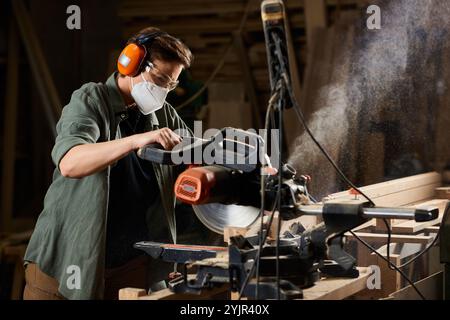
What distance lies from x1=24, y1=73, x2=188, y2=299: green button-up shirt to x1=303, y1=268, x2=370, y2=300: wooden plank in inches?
31.6

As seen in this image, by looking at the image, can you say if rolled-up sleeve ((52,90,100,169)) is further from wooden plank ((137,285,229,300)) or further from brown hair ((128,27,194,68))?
wooden plank ((137,285,229,300))

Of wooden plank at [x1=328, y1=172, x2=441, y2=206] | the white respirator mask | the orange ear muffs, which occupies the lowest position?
wooden plank at [x1=328, y1=172, x2=441, y2=206]

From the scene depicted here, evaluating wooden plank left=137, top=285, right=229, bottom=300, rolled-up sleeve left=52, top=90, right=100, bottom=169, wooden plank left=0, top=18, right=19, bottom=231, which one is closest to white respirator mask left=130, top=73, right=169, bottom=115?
rolled-up sleeve left=52, top=90, right=100, bottom=169

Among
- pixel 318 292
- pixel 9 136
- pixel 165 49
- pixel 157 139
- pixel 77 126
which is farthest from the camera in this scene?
pixel 9 136

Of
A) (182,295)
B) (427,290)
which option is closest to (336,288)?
(182,295)

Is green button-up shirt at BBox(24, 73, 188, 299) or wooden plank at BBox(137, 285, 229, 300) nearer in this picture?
wooden plank at BBox(137, 285, 229, 300)

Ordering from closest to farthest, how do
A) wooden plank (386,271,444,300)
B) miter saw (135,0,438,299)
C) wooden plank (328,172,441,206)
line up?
miter saw (135,0,438,299)
wooden plank (386,271,444,300)
wooden plank (328,172,441,206)

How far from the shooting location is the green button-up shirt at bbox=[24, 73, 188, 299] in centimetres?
262

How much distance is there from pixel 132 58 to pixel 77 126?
362 mm

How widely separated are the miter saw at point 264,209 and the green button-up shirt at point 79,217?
0.31 m

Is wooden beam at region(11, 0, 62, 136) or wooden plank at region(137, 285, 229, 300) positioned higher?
wooden beam at region(11, 0, 62, 136)

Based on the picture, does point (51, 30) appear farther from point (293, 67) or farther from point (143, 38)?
point (143, 38)

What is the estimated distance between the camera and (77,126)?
2.56m

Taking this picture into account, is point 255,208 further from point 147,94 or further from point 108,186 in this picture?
point 147,94
